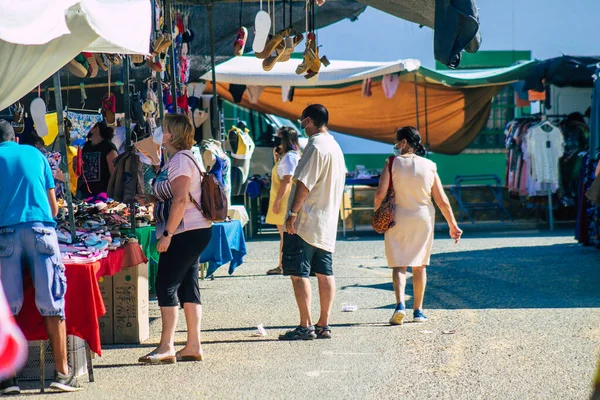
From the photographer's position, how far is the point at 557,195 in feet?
56.3

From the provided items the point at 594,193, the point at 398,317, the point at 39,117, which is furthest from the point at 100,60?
the point at 594,193

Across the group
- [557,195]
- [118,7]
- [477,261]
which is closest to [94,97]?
[477,261]

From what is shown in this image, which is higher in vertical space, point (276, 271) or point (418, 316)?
point (418, 316)

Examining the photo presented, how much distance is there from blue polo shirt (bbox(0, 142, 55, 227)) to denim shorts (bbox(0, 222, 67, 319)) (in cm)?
6

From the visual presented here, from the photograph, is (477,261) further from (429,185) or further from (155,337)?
(155,337)

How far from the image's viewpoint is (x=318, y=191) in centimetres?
749

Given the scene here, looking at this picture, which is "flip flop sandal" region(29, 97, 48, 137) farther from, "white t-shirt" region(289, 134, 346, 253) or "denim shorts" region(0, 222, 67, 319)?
"white t-shirt" region(289, 134, 346, 253)

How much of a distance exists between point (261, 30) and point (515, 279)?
4.53m

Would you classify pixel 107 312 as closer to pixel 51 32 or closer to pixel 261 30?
pixel 51 32

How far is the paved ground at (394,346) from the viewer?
586cm

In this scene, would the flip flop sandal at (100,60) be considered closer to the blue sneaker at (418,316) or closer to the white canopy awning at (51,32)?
the white canopy awning at (51,32)

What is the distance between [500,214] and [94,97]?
9.35m

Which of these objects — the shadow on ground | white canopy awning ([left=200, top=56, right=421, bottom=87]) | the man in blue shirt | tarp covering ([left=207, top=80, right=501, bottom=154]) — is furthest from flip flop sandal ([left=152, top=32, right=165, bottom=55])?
tarp covering ([left=207, top=80, right=501, bottom=154])

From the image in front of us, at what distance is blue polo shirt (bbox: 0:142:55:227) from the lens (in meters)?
5.64
